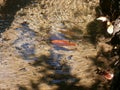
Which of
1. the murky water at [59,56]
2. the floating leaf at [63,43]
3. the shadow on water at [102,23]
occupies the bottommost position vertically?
the murky water at [59,56]

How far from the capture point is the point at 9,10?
22.1ft

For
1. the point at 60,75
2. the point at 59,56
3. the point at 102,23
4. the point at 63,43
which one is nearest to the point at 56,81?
the point at 60,75

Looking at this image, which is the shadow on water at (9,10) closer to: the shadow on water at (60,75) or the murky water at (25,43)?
the murky water at (25,43)

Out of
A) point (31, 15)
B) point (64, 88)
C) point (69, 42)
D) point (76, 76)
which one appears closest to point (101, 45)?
point (69, 42)

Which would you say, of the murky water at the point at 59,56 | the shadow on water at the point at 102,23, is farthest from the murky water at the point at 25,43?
the shadow on water at the point at 102,23

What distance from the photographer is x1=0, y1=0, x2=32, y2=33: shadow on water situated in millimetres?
6062

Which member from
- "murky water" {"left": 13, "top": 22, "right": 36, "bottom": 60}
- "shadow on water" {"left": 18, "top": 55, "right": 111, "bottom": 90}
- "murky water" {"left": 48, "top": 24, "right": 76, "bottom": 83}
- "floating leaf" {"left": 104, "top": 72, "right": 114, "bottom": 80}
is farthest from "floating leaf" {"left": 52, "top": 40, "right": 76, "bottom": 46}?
"floating leaf" {"left": 104, "top": 72, "right": 114, "bottom": 80}

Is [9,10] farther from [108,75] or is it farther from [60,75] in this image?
[108,75]

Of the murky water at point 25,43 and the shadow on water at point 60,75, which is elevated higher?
the murky water at point 25,43

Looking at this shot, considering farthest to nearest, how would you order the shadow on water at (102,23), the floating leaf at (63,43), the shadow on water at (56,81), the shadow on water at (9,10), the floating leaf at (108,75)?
the shadow on water at (9,10) < the shadow on water at (102,23) < the floating leaf at (63,43) < the floating leaf at (108,75) < the shadow on water at (56,81)

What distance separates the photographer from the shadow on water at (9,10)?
6062 mm

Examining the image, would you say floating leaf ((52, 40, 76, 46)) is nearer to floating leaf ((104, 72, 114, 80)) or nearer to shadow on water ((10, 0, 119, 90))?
shadow on water ((10, 0, 119, 90))

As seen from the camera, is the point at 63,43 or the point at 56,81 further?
the point at 63,43

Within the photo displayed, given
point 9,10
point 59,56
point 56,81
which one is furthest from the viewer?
point 9,10
